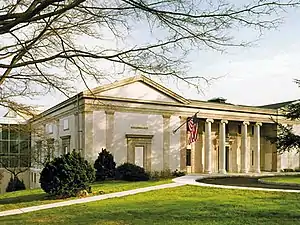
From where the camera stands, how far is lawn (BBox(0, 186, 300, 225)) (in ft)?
37.9

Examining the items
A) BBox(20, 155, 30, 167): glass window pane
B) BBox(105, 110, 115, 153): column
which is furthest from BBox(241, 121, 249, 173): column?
BBox(20, 155, 30, 167): glass window pane

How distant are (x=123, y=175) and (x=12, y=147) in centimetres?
2026

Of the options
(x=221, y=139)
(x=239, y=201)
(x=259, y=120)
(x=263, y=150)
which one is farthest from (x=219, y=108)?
(x=239, y=201)

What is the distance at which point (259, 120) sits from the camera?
4431 cm

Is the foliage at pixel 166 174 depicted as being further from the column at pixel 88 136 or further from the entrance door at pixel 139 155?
the column at pixel 88 136

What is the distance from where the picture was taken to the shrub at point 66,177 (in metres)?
19.2

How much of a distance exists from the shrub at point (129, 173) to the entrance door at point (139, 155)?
3.53m

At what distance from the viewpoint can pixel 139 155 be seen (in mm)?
36156

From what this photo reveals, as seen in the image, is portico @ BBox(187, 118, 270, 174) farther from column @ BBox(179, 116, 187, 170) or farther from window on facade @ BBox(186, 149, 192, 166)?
column @ BBox(179, 116, 187, 170)

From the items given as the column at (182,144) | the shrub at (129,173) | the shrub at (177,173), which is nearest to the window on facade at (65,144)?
the shrub at (129,173)

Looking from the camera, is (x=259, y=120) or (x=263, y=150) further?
(x=263, y=150)

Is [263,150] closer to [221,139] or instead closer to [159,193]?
[221,139]

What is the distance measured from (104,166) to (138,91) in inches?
291

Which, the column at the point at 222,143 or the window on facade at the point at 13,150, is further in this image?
the window on facade at the point at 13,150
